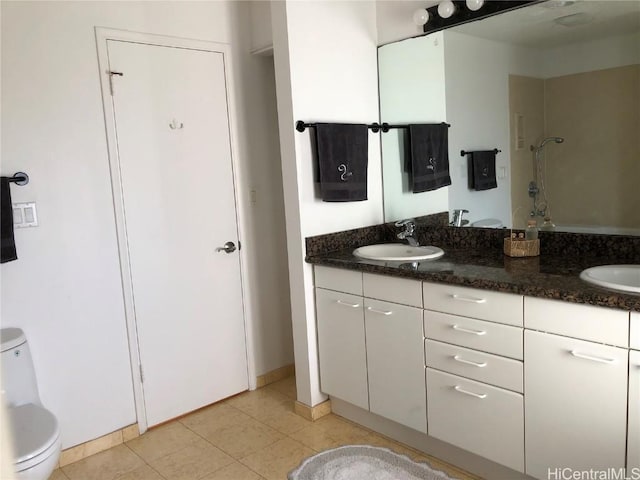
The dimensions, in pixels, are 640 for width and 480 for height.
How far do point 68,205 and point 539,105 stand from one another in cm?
220

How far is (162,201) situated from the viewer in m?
2.77

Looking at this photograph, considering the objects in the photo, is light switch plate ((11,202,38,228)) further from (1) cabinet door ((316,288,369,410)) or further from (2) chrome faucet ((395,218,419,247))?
(2) chrome faucet ((395,218,419,247))

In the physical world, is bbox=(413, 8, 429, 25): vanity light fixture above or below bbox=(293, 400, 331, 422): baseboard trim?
above

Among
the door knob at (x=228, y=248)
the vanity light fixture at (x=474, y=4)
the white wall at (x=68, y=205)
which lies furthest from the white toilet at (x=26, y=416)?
the vanity light fixture at (x=474, y=4)

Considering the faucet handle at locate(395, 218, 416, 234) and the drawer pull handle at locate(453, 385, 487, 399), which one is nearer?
the drawer pull handle at locate(453, 385, 487, 399)

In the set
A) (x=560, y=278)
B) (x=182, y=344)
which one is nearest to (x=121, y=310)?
(x=182, y=344)

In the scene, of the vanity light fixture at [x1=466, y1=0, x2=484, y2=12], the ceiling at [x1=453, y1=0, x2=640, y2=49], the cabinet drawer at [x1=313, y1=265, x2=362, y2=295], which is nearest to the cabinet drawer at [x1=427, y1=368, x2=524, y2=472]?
the cabinet drawer at [x1=313, y1=265, x2=362, y2=295]

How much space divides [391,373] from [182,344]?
3.86 feet

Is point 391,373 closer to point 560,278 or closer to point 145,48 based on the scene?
point 560,278

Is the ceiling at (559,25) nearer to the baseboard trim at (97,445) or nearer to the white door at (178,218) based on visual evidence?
the white door at (178,218)

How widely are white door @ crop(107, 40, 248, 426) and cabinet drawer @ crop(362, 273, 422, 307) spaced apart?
0.96 meters

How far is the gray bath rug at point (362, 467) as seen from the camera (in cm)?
227

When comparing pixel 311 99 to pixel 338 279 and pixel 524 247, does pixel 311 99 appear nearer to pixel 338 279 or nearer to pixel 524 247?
pixel 338 279

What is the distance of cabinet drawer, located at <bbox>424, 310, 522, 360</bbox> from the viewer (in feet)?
6.48
